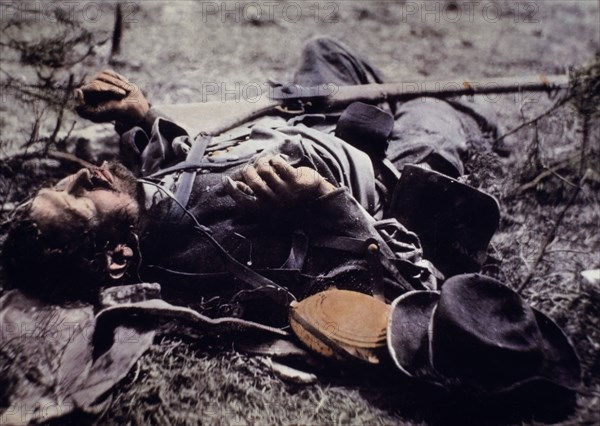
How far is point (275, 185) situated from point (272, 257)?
0.44m

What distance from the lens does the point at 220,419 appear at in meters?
1.88

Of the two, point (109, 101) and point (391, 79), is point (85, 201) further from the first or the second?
point (391, 79)

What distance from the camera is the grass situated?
1.91 m

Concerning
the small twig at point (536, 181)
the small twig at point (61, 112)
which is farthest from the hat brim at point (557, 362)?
the small twig at point (61, 112)

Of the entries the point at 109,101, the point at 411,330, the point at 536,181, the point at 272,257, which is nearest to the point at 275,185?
the point at 272,257

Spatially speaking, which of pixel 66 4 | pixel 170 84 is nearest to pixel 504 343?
pixel 170 84

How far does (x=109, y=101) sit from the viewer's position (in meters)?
2.90

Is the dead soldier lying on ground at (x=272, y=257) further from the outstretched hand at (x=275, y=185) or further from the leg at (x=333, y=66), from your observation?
the leg at (x=333, y=66)

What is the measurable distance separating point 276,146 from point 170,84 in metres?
2.57

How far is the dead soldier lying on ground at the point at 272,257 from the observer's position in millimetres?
1886

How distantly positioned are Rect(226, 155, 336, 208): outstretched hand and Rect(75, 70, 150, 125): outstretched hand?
1.20m

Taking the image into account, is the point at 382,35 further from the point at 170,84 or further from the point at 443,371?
the point at 443,371

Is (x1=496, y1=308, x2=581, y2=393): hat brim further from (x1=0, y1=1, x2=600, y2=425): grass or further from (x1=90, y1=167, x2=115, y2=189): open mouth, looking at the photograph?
(x1=90, y1=167, x2=115, y2=189): open mouth

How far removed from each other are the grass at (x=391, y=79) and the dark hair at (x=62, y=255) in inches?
24.5
